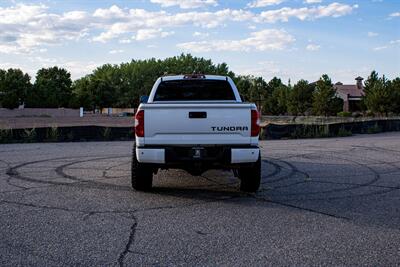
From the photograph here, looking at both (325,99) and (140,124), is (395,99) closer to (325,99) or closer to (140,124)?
(325,99)

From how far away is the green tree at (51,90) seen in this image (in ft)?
252

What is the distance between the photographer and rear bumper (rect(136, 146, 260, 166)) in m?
7.09

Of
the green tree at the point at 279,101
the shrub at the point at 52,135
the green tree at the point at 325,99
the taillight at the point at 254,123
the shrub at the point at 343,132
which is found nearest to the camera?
the taillight at the point at 254,123

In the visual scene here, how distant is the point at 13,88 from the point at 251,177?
7184 cm

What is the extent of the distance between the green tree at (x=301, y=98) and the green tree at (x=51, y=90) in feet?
135

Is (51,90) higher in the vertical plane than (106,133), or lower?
higher

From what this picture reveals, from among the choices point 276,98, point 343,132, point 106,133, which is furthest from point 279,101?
point 106,133

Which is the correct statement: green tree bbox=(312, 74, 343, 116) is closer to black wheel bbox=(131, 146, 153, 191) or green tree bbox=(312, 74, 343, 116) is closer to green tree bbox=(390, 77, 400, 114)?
green tree bbox=(390, 77, 400, 114)

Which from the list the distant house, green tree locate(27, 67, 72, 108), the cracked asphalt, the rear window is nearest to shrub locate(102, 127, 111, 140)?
the cracked asphalt

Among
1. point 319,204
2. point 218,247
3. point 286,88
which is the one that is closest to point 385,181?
point 319,204

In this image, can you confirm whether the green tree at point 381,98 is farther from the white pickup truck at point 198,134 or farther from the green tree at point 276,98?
the white pickup truck at point 198,134

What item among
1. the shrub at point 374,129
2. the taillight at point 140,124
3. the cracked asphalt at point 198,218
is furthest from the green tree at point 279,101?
the taillight at point 140,124

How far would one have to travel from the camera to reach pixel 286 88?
71688mm

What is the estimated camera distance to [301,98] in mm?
63781
